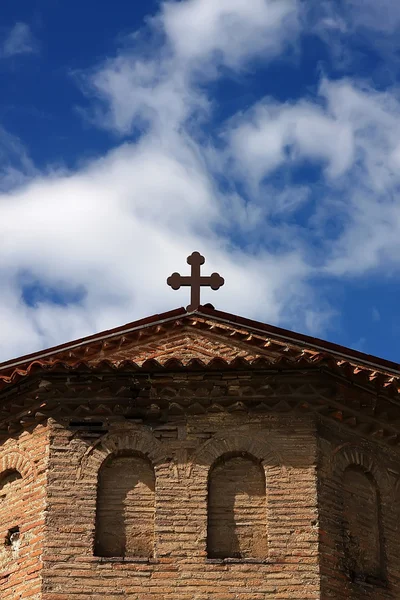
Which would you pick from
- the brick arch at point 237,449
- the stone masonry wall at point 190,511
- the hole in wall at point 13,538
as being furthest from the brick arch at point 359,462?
the hole in wall at point 13,538

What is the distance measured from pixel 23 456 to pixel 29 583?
157cm

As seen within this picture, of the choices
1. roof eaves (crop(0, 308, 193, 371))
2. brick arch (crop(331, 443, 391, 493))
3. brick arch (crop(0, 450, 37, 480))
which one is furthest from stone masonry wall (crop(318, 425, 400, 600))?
brick arch (crop(0, 450, 37, 480))

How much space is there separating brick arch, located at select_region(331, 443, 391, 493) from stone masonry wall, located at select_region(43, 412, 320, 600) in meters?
0.38

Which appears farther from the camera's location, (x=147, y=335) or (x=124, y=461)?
(x=147, y=335)

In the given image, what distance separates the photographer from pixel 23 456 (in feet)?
48.2

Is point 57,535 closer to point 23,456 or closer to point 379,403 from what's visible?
point 23,456

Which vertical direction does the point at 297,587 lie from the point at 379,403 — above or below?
below

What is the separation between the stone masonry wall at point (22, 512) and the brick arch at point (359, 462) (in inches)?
126

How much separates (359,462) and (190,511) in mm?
2037

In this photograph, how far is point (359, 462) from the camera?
14742 mm

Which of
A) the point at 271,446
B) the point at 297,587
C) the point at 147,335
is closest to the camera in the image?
the point at 297,587

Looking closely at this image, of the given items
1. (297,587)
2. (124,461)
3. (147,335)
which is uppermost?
(147,335)

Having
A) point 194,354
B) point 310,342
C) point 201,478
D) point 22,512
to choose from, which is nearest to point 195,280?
point 194,354

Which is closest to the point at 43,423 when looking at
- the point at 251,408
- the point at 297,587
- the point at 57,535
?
the point at 57,535
